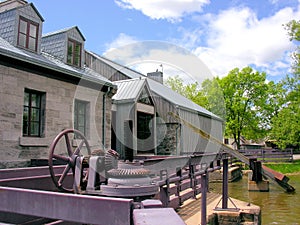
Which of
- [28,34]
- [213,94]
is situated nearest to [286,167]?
[213,94]

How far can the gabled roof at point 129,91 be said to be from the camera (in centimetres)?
1366

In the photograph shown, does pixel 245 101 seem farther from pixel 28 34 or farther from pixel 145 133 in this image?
pixel 28 34

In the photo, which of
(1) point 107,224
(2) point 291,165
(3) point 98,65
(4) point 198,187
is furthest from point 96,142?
(2) point 291,165

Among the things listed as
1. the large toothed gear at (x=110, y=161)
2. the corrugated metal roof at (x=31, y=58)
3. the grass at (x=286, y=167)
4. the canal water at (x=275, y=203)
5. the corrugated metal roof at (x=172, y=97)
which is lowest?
the canal water at (x=275, y=203)

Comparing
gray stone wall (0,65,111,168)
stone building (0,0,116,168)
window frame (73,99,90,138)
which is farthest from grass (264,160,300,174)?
window frame (73,99,90,138)

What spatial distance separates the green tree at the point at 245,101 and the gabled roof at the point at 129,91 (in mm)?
25195

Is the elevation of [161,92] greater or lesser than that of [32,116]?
greater

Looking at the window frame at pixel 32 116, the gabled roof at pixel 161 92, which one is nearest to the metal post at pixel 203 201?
the window frame at pixel 32 116

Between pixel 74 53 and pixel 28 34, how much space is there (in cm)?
241

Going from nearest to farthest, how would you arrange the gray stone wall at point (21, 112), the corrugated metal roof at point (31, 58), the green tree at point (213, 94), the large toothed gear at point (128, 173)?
the large toothed gear at point (128, 173)
the corrugated metal roof at point (31, 58)
the gray stone wall at point (21, 112)
the green tree at point (213, 94)

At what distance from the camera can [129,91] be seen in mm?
14305

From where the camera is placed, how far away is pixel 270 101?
126 feet

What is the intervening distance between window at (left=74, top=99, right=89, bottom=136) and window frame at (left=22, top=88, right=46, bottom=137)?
1534mm

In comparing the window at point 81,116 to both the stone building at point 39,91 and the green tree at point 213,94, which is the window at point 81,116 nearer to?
the stone building at point 39,91
